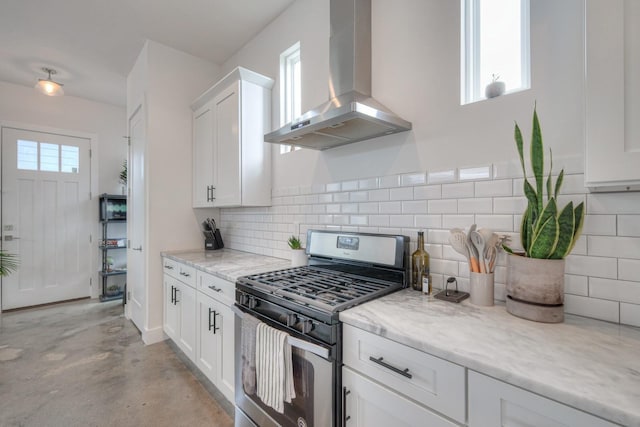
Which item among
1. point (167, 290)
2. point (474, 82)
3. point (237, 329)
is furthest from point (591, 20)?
point (167, 290)

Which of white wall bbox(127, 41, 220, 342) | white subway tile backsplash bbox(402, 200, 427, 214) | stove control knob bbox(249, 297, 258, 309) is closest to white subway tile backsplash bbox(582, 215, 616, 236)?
white subway tile backsplash bbox(402, 200, 427, 214)

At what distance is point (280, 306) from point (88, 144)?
15.9ft

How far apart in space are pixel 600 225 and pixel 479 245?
41 cm

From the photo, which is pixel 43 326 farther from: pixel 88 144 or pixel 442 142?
pixel 442 142

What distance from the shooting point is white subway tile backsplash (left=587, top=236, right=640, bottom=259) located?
1.02m

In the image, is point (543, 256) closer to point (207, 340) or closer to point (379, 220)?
point (379, 220)

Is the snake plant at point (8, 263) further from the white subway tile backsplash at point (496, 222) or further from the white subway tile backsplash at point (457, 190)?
the white subway tile backsplash at point (496, 222)

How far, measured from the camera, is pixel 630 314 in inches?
40.4

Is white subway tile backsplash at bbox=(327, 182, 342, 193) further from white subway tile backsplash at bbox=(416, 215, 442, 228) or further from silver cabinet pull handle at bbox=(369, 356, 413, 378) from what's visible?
silver cabinet pull handle at bbox=(369, 356, 413, 378)

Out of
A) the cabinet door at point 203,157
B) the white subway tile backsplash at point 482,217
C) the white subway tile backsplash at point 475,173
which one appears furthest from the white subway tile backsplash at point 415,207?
the cabinet door at point 203,157

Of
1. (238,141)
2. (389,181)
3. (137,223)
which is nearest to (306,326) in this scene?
(389,181)

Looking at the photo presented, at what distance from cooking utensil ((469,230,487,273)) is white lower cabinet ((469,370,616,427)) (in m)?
0.57

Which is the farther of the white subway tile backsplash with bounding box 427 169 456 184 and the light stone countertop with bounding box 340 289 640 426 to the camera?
the white subway tile backsplash with bounding box 427 169 456 184

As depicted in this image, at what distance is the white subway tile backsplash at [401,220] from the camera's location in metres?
1.64
